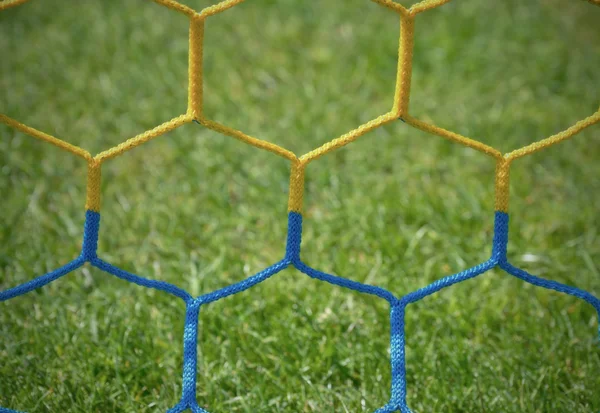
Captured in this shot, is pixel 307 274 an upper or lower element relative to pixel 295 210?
lower

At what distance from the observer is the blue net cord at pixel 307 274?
51.4 inches

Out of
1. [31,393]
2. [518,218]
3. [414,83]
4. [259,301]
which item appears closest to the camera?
[31,393]

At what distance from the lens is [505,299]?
1.74m

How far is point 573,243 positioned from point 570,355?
43 cm

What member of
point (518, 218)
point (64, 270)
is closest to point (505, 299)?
point (518, 218)

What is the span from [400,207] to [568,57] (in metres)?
1.14

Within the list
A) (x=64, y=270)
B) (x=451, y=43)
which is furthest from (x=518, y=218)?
(x=64, y=270)

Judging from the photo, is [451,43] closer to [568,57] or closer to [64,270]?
[568,57]

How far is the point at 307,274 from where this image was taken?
4.34ft

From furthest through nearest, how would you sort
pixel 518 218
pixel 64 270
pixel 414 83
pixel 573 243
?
pixel 414 83 → pixel 518 218 → pixel 573 243 → pixel 64 270

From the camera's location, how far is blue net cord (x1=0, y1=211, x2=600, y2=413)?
4.29 feet

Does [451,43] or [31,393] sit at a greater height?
[451,43]

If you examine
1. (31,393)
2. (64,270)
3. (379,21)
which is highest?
(379,21)

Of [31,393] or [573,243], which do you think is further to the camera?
[573,243]
